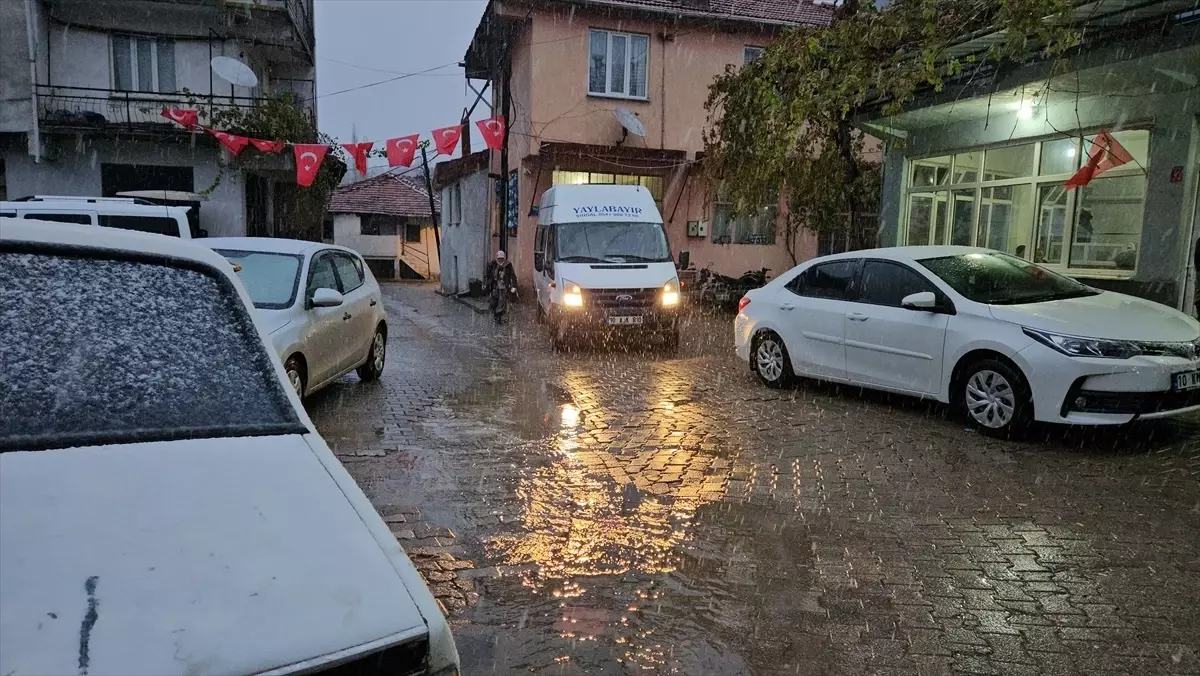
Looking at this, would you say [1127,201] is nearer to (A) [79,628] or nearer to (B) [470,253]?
(A) [79,628]

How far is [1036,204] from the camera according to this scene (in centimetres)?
1210

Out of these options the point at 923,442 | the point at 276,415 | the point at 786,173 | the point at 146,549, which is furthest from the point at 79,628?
the point at 786,173

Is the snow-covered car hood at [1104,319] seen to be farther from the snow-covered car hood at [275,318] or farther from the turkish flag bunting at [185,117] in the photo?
the turkish flag bunting at [185,117]

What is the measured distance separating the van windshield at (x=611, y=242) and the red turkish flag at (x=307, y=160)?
8.11 metres

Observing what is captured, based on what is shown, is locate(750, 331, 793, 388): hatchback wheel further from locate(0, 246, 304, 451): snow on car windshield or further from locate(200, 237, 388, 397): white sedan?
locate(0, 246, 304, 451): snow on car windshield

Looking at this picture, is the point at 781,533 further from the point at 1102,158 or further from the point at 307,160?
the point at 307,160

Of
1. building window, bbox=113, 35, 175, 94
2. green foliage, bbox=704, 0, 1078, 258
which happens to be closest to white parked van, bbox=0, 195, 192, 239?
green foliage, bbox=704, 0, 1078, 258

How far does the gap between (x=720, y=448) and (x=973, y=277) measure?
297 centimetres

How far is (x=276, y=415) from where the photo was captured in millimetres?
2514

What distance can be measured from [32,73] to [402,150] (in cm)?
866

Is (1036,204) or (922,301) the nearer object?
(922,301)

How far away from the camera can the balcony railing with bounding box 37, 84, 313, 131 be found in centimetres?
1809

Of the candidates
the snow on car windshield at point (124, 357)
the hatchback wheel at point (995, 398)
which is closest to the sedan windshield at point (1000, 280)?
the hatchback wheel at point (995, 398)

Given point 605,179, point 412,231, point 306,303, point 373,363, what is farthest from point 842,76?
point 412,231
